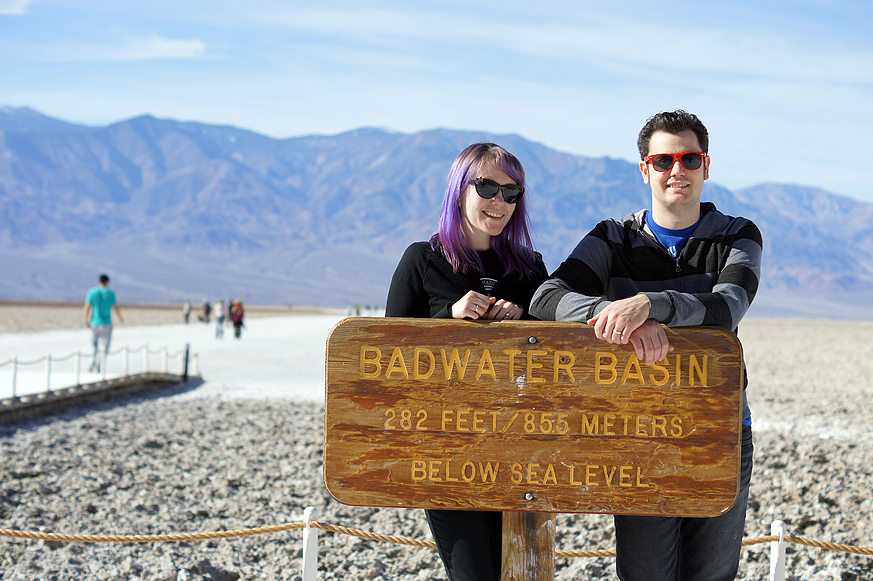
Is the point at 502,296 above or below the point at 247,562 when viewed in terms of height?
above

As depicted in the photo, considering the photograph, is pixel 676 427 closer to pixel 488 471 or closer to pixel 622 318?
pixel 622 318

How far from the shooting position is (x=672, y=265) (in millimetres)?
2467

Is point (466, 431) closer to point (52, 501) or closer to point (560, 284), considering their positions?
point (560, 284)

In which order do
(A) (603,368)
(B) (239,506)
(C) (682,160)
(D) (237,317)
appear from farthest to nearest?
(D) (237,317)
(B) (239,506)
(C) (682,160)
(A) (603,368)

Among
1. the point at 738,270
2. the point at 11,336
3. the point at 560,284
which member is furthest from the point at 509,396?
the point at 11,336

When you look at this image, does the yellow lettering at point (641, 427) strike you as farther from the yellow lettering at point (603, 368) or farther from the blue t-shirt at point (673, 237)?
the blue t-shirt at point (673, 237)

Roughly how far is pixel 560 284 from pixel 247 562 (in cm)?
327

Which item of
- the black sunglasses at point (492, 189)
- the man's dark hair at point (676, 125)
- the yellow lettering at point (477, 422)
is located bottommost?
the yellow lettering at point (477, 422)

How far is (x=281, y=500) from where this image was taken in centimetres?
595

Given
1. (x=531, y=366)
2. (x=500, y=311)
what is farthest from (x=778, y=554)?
(x=500, y=311)

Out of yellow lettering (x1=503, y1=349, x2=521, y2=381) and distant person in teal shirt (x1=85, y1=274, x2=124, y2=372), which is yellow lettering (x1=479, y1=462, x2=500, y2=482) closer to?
yellow lettering (x1=503, y1=349, x2=521, y2=381)

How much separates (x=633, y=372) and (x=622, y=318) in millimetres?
194

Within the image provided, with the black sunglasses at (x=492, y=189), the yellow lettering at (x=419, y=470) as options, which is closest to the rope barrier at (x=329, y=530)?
the yellow lettering at (x=419, y=470)

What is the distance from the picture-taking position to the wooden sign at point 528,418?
2211mm
